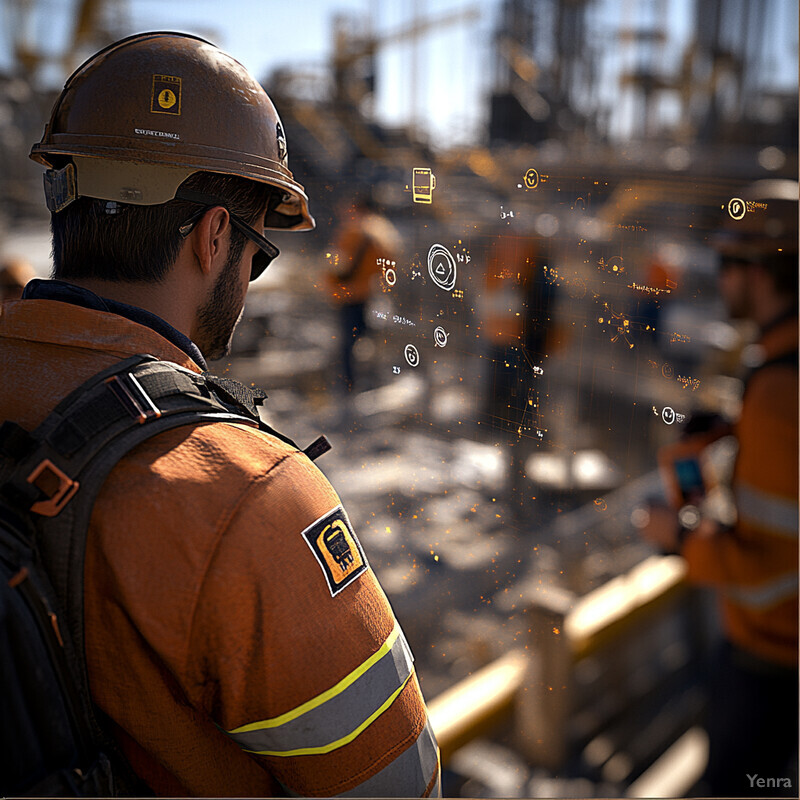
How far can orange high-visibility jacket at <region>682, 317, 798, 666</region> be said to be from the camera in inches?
50.0

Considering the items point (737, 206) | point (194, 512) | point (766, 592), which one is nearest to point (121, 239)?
point (194, 512)

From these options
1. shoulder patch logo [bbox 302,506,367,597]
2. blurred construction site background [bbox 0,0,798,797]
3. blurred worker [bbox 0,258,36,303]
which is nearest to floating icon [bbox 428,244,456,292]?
blurred construction site background [bbox 0,0,798,797]

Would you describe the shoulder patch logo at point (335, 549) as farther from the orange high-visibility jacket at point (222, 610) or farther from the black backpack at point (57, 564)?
the black backpack at point (57, 564)

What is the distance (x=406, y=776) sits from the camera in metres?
0.91

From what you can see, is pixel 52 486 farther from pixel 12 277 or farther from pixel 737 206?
pixel 12 277

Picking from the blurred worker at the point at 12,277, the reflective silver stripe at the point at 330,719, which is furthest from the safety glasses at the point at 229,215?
the blurred worker at the point at 12,277

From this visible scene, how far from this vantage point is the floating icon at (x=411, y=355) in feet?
5.21

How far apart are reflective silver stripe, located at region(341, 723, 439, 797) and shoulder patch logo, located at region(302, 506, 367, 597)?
0.26m

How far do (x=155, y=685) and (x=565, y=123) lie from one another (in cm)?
217

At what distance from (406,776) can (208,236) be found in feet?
2.64

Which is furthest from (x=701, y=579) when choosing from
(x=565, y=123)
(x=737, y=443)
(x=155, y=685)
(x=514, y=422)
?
(x=565, y=123)

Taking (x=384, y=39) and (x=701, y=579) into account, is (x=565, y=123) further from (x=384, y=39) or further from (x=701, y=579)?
(x=701, y=579)

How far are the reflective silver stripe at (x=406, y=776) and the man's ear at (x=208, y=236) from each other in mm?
738

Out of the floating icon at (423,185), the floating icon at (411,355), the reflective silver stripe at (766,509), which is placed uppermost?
the floating icon at (423,185)
